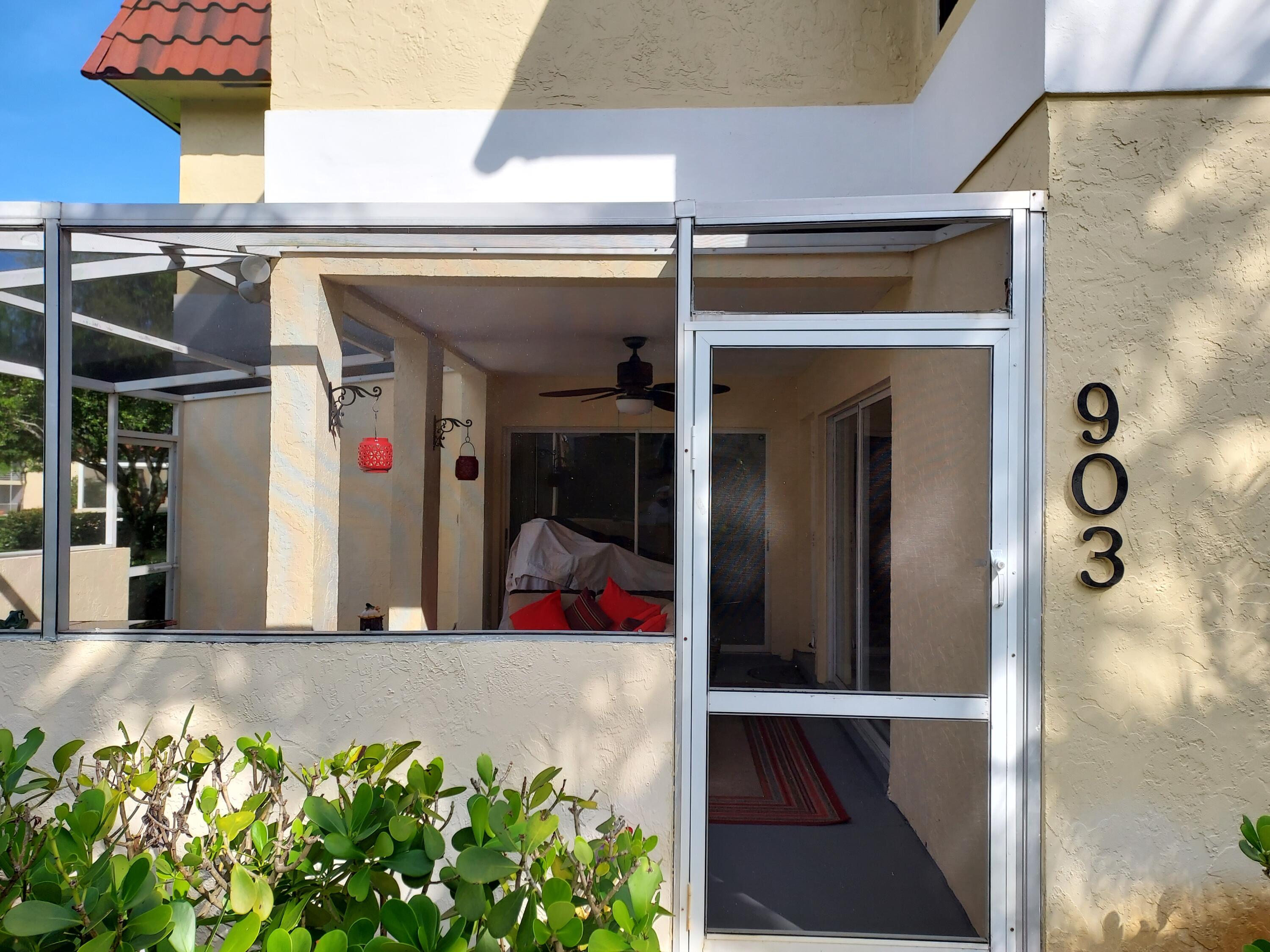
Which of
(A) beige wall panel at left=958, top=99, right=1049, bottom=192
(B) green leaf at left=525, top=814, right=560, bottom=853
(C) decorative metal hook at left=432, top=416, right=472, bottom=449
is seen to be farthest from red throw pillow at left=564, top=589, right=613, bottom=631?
(B) green leaf at left=525, top=814, right=560, bottom=853

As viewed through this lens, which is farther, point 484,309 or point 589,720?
point 484,309

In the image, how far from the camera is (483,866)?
129 centimetres

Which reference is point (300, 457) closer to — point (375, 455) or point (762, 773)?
point (375, 455)

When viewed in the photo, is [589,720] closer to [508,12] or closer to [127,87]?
[508,12]

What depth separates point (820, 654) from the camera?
8.75 feet

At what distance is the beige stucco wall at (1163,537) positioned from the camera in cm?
254

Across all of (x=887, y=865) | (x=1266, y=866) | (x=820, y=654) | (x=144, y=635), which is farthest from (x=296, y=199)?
(x=1266, y=866)

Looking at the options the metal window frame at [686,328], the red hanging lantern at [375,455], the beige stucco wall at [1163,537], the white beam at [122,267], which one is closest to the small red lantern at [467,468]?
the red hanging lantern at [375,455]

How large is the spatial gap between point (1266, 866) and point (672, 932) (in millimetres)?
1764

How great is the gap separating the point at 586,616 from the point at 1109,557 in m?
4.30

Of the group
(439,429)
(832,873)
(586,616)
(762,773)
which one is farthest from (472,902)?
(439,429)

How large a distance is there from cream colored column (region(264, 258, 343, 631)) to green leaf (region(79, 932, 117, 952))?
2901 mm

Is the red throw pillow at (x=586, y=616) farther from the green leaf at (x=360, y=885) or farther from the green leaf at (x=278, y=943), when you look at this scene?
the green leaf at (x=278, y=943)

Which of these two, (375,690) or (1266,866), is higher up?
(375,690)
